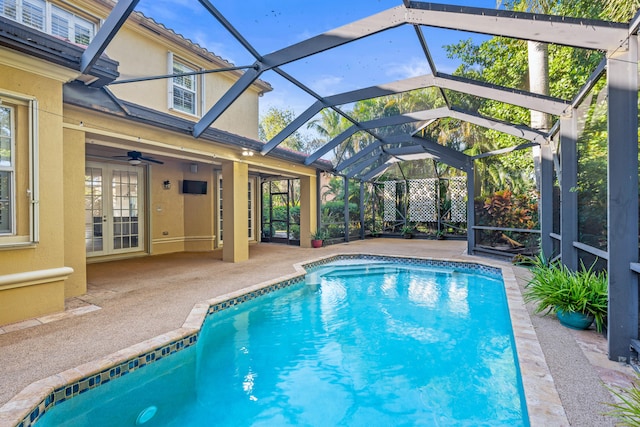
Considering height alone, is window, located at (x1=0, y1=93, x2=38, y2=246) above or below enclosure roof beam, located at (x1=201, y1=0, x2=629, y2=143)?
below

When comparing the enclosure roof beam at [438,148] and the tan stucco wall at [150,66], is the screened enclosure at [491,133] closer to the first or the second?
the enclosure roof beam at [438,148]

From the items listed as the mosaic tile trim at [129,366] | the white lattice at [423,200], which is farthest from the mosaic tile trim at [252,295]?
the white lattice at [423,200]

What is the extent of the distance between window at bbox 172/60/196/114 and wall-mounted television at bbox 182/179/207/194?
2.32m

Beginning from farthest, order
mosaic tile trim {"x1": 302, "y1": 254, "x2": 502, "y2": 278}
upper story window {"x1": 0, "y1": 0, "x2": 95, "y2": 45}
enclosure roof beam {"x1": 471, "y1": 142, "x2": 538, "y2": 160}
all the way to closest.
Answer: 1. mosaic tile trim {"x1": 302, "y1": 254, "x2": 502, "y2": 278}
2. enclosure roof beam {"x1": 471, "y1": 142, "x2": 538, "y2": 160}
3. upper story window {"x1": 0, "y1": 0, "x2": 95, "y2": 45}

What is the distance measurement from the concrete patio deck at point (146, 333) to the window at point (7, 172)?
4.38ft

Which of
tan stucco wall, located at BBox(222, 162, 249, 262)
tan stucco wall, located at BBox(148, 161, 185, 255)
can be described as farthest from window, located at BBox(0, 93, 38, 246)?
tan stucco wall, located at BBox(148, 161, 185, 255)

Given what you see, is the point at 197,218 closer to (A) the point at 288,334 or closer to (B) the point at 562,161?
(A) the point at 288,334

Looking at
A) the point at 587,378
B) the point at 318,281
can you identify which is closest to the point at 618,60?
the point at 587,378

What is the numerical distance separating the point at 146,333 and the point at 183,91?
8387 mm

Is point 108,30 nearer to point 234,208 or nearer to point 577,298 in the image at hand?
point 234,208

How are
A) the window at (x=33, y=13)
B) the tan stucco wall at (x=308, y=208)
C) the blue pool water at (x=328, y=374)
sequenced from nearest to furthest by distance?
the blue pool water at (x=328, y=374), the window at (x=33, y=13), the tan stucco wall at (x=308, y=208)

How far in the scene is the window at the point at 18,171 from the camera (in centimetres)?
404

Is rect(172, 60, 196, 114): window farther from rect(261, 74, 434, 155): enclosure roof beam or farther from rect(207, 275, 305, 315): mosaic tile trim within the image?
rect(207, 275, 305, 315): mosaic tile trim

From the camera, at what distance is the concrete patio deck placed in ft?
8.73
